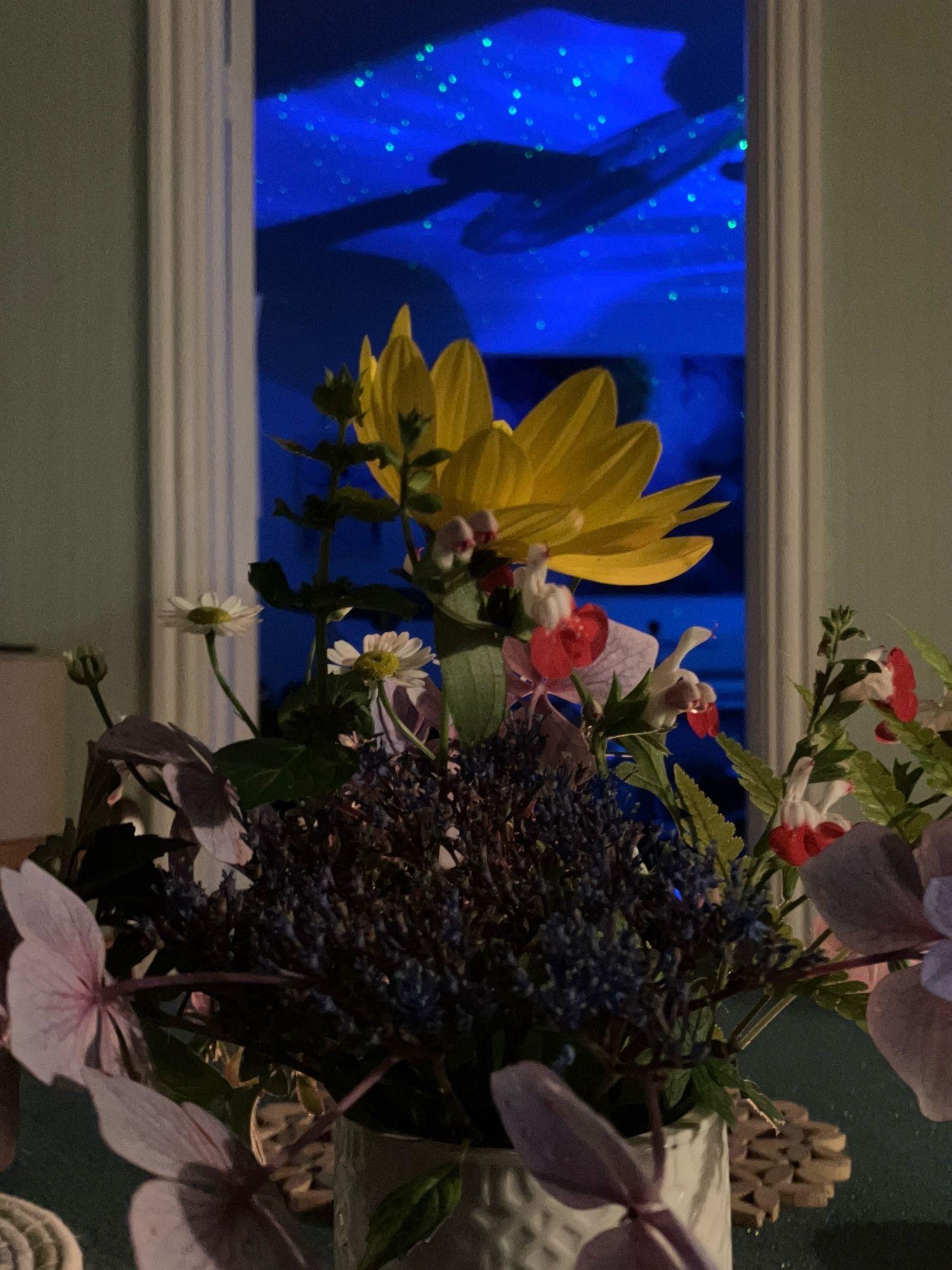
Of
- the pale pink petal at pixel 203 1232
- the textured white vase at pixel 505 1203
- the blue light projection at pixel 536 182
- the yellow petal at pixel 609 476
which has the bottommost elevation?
the textured white vase at pixel 505 1203

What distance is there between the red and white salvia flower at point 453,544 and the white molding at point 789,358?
6.78 feet

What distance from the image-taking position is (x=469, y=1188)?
292 millimetres

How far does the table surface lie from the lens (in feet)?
1.67

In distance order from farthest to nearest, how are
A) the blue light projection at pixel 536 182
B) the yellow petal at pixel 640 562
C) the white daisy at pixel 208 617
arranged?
the blue light projection at pixel 536 182
the white daisy at pixel 208 617
the yellow petal at pixel 640 562

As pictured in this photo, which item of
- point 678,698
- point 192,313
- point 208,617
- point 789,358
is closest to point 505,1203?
point 678,698

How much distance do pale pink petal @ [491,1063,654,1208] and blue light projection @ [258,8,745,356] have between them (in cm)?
618

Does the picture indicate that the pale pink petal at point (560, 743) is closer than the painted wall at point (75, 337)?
Yes

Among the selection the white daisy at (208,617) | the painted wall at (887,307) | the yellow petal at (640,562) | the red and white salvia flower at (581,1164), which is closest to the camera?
the red and white salvia flower at (581,1164)

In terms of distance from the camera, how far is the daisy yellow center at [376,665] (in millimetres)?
359

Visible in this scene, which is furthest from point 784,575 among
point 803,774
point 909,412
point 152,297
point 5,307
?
point 803,774

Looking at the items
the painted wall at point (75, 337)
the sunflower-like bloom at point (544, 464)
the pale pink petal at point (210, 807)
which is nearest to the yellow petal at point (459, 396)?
the sunflower-like bloom at point (544, 464)

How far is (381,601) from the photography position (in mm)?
304

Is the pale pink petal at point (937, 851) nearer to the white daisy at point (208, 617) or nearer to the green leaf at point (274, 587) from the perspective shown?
the green leaf at point (274, 587)

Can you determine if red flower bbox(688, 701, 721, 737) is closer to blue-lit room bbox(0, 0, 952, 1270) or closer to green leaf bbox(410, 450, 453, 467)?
blue-lit room bbox(0, 0, 952, 1270)
